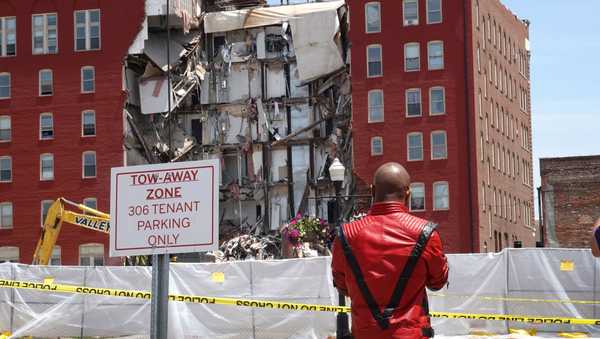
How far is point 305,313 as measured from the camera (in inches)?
1153

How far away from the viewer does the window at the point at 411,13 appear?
73.8m

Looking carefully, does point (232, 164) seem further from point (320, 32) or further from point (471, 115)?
point (471, 115)

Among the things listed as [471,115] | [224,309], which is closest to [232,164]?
[471,115]

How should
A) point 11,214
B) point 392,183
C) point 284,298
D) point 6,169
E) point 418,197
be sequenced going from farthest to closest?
point 6,169
point 11,214
point 418,197
point 284,298
point 392,183

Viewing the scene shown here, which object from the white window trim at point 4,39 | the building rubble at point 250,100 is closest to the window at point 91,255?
the building rubble at point 250,100

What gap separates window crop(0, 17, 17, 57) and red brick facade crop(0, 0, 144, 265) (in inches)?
13.0

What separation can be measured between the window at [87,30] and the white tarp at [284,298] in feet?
155

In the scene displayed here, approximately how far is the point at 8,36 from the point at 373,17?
79.2 ft

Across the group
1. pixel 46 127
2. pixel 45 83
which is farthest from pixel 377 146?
pixel 45 83

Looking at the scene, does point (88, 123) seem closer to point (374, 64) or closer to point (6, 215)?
point (6, 215)

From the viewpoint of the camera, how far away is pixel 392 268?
7230mm

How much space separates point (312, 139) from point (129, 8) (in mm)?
14908

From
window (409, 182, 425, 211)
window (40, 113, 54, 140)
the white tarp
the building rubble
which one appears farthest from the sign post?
window (40, 113, 54, 140)

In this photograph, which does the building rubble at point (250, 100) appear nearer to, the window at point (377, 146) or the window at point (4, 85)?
the window at point (377, 146)
